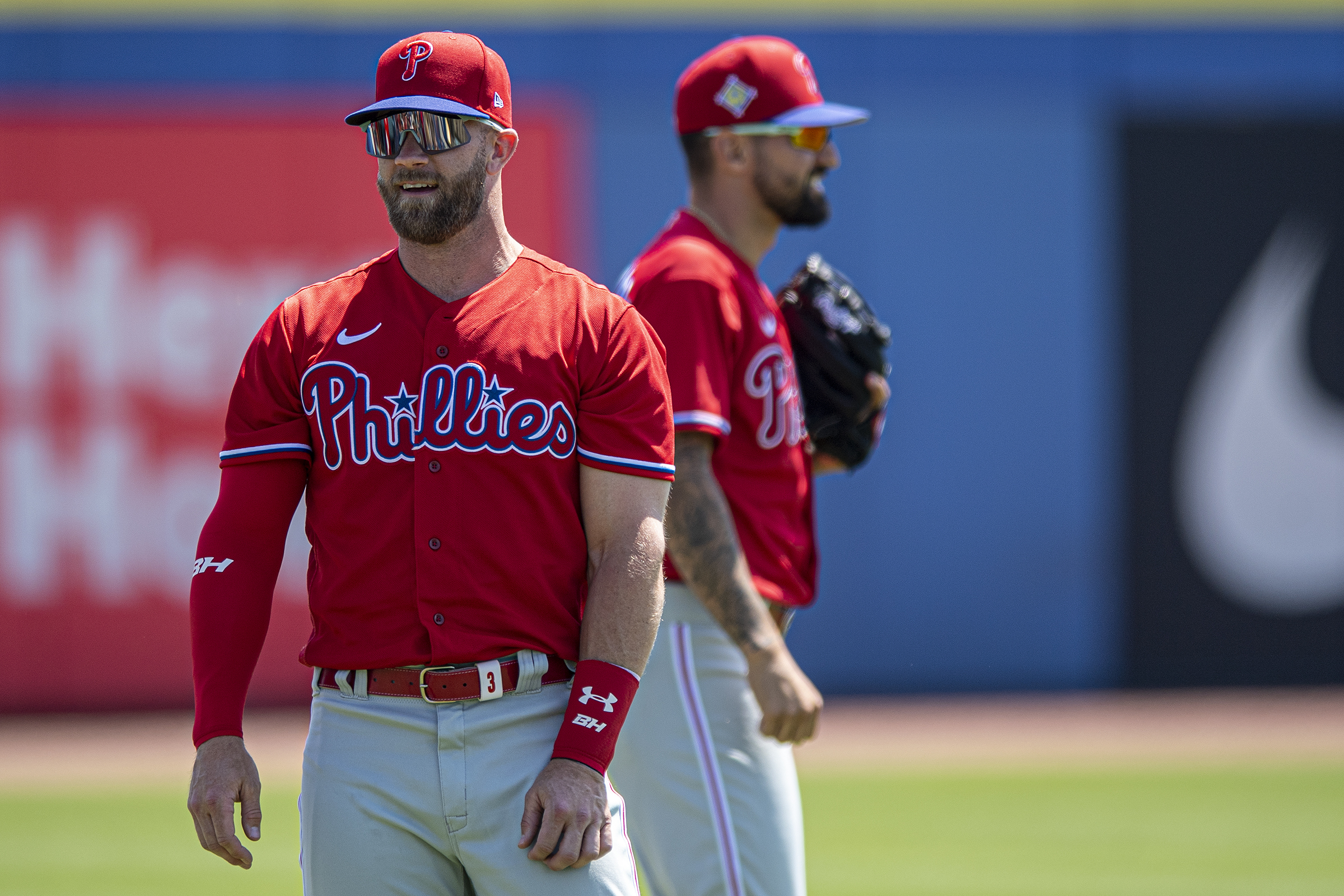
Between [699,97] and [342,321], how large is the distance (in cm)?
161

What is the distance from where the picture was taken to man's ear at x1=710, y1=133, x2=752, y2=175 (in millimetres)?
4344

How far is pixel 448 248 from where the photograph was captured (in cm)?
313

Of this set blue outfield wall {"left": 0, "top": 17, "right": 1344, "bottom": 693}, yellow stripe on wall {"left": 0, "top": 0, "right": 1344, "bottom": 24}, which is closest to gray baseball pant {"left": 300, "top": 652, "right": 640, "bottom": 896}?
blue outfield wall {"left": 0, "top": 17, "right": 1344, "bottom": 693}

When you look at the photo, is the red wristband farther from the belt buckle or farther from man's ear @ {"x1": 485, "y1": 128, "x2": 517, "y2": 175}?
man's ear @ {"x1": 485, "y1": 128, "x2": 517, "y2": 175}

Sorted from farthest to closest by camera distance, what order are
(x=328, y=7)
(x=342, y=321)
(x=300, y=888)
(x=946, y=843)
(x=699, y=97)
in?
(x=328, y=7) → (x=946, y=843) → (x=300, y=888) → (x=699, y=97) → (x=342, y=321)

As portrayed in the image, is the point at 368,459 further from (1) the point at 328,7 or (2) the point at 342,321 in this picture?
(1) the point at 328,7

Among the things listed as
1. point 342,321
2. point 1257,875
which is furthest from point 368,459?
point 1257,875

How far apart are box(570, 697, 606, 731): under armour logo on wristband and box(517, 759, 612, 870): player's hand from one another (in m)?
0.06

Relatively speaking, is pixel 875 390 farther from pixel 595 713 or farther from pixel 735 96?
pixel 595 713

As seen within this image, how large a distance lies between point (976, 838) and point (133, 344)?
27.2 feet

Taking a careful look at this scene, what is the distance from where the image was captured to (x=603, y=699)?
9.62 feet

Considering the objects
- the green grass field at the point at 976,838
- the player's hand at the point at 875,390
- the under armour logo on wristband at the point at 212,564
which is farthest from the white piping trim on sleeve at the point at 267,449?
the green grass field at the point at 976,838

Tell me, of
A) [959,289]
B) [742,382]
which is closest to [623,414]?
[742,382]

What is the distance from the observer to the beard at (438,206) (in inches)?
121
